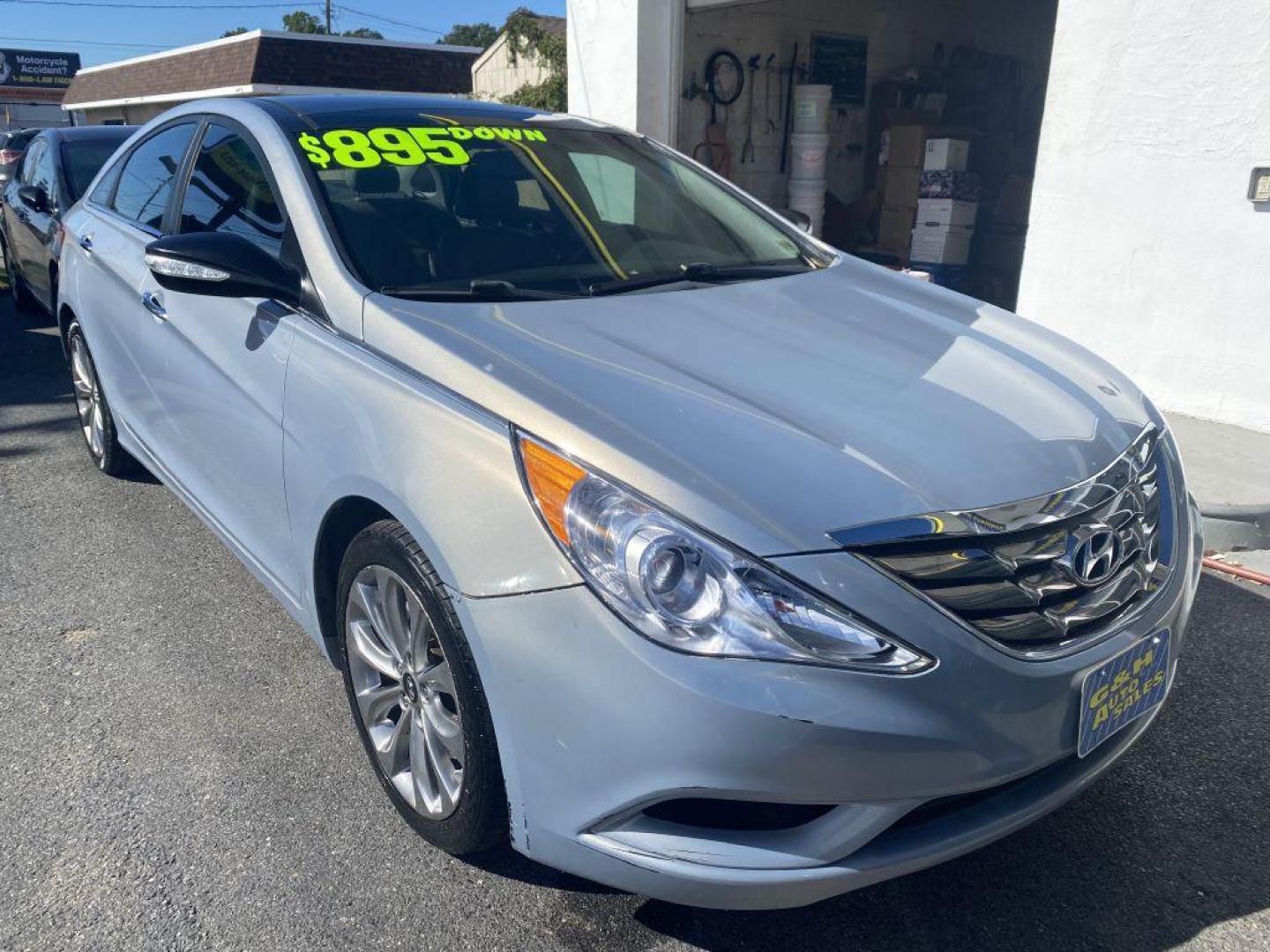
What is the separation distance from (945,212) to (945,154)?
491mm

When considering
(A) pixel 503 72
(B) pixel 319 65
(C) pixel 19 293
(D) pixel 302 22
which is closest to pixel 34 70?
(D) pixel 302 22

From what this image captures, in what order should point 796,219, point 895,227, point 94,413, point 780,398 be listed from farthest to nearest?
1. point 895,227
2. point 94,413
3. point 796,219
4. point 780,398

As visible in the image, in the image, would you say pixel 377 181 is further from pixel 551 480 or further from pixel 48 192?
pixel 48 192

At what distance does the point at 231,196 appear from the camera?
10.1 feet

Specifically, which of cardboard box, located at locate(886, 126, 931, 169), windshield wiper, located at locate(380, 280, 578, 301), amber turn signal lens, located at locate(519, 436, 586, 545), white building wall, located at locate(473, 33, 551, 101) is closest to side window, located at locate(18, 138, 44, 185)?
windshield wiper, located at locate(380, 280, 578, 301)

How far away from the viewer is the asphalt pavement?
6.75 ft

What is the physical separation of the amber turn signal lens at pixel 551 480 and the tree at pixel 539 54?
39.0 ft

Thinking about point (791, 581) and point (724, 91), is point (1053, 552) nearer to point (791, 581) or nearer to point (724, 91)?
point (791, 581)

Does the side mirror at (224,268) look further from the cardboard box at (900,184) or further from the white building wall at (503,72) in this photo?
the white building wall at (503,72)

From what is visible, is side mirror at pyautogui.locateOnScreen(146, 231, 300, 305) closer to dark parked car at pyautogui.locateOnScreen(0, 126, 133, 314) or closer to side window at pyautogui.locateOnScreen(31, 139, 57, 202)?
dark parked car at pyautogui.locateOnScreen(0, 126, 133, 314)

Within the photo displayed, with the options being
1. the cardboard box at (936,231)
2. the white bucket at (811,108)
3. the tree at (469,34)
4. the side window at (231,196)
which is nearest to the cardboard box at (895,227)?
the cardboard box at (936,231)

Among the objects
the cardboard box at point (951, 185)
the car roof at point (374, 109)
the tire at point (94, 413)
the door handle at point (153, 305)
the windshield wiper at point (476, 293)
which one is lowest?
the tire at point (94, 413)

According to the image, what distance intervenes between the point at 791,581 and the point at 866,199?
29.7 feet

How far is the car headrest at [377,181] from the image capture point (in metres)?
2.72
